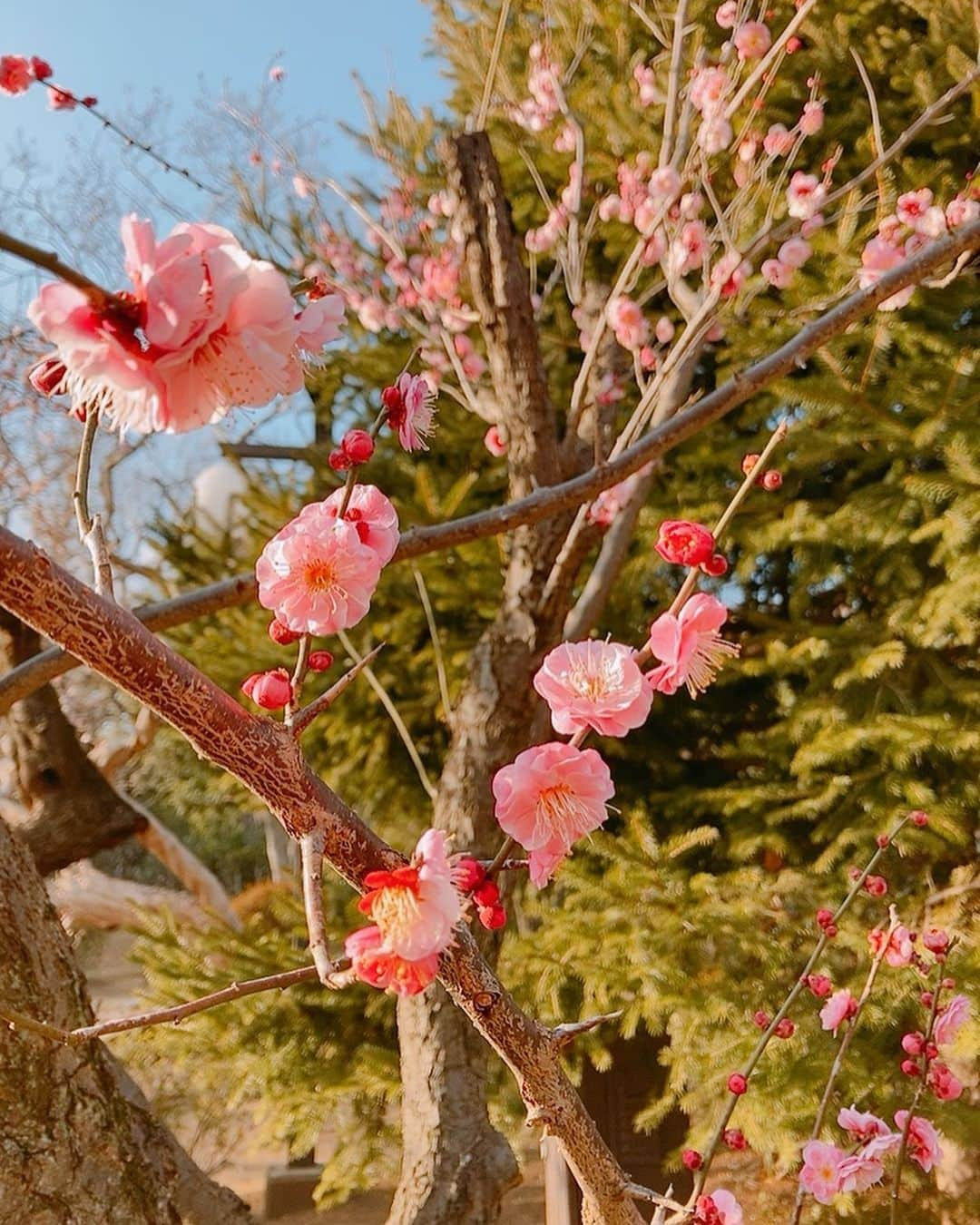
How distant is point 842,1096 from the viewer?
2484 millimetres

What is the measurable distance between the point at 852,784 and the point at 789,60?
262 cm

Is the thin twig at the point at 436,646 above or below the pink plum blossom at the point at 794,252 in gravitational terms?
below

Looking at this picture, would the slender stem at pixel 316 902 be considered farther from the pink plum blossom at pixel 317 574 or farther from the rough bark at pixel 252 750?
the pink plum blossom at pixel 317 574

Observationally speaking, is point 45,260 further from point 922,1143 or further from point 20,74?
point 922,1143

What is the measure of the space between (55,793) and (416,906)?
8.58 feet

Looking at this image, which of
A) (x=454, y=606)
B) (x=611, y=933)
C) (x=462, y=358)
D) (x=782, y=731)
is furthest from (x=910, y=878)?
(x=462, y=358)

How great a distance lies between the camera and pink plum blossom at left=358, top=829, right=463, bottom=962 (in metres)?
0.45

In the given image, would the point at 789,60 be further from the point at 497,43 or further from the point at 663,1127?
the point at 663,1127

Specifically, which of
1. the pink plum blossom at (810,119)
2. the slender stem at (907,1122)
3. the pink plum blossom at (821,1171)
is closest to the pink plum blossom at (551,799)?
the slender stem at (907,1122)

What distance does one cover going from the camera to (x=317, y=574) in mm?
695

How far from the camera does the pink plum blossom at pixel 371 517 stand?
725 mm

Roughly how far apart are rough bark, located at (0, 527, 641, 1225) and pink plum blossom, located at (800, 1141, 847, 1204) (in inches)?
33.0

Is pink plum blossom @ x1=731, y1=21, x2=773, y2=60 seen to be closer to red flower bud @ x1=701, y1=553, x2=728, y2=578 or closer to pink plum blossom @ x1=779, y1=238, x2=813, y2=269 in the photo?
pink plum blossom @ x1=779, y1=238, x2=813, y2=269

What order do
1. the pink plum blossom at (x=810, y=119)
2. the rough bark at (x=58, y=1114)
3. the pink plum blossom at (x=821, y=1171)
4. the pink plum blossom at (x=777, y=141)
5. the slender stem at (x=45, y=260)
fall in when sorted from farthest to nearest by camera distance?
the pink plum blossom at (x=810, y=119) → the pink plum blossom at (x=777, y=141) → the pink plum blossom at (x=821, y=1171) → the rough bark at (x=58, y=1114) → the slender stem at (x=45, y=260)
